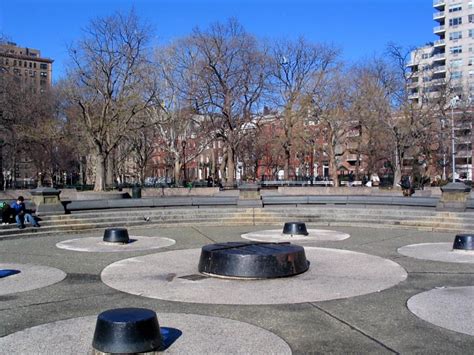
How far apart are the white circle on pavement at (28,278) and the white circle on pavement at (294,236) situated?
6.03 metres

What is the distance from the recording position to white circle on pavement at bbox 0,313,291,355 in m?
5.46

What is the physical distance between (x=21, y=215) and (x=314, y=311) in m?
12.0

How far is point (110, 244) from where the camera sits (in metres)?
13.7

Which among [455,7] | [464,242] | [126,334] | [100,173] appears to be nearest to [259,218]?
[464,242]

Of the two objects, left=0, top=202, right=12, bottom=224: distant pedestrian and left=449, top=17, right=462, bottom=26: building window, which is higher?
left=449, top=17, right=462, bottom=26: building window

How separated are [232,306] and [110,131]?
30.1m

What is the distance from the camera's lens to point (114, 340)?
4.96 metres

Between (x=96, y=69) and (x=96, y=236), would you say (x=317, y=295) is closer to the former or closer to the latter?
(x=96, y=236)

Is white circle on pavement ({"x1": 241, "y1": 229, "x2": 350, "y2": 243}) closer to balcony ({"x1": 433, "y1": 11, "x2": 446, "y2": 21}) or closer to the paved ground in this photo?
the paved ground

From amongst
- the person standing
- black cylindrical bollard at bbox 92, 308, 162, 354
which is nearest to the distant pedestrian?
the person standing

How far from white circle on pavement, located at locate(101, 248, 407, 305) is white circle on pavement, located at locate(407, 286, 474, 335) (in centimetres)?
87

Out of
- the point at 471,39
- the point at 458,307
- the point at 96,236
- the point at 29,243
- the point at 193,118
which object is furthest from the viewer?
the point at 471,39

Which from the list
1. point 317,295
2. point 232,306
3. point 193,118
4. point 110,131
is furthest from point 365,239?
point 193,118

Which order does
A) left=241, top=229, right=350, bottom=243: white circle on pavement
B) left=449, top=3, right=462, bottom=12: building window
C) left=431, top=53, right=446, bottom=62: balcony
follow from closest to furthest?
left=241, top=229, right=350, bottom=243: white circle on pavement → left=449, top=3, right=462, bottom=12: building window → left=431, top=53, right=446, bottom=62: balcony
